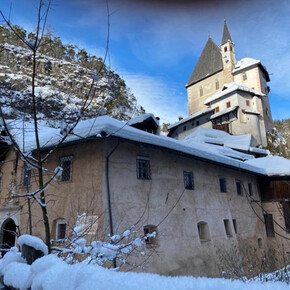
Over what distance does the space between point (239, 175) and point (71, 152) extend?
1013cm

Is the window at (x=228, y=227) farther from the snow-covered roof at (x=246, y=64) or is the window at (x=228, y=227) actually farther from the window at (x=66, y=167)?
the snow-covered roof at (x=246, y=64)

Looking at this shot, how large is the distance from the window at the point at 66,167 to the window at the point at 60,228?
1466 mm

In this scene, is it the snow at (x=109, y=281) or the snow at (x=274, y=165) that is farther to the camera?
the snow at (x=274, y=165)

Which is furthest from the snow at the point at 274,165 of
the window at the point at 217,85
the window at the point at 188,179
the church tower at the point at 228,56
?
the window at the point at 217,85

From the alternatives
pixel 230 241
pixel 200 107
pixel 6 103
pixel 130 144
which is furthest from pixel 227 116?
pixel 6 103

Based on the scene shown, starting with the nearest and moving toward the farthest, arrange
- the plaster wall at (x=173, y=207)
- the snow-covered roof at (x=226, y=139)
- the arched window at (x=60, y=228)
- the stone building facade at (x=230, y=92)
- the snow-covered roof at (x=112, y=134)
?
the snow-covered roof at (x=112, y=134) → the plaster wall at (x=173, y=207) → the arched window at (x=60, y=228) → the snow-covered roof at (x=226, y=139) → the stone building facade at (x=230, y=92)

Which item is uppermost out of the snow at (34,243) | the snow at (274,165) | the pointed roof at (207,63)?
the pointed roof at (207,63)

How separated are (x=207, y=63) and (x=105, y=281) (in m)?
53.7

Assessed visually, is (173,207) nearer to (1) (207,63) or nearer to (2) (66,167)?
(2) (66,167)

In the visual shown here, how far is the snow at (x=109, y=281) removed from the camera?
1279 millimetres

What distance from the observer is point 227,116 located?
124 ft

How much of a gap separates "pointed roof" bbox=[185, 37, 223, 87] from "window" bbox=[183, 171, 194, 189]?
39506 mm

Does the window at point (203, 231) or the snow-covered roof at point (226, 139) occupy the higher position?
the snow-covered roof at point (226, 139)

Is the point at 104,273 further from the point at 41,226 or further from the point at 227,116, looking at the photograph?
the point at 227,116
